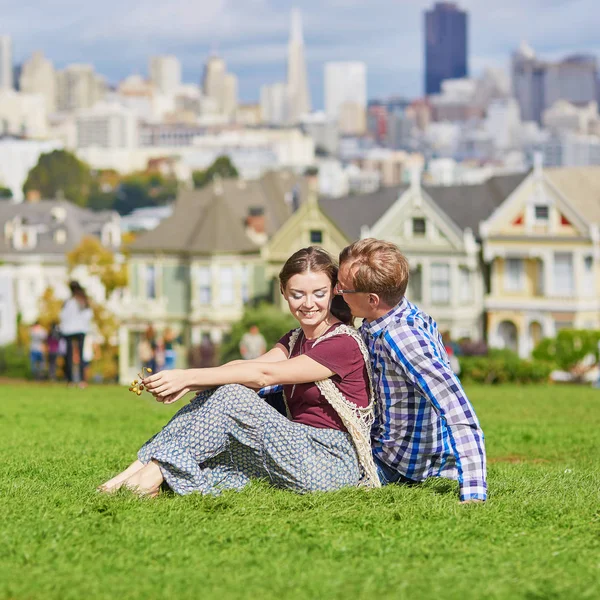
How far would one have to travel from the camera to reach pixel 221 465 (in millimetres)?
7688

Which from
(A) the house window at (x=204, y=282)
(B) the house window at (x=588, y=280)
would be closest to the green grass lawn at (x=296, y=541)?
(B) the house window at (x=588, y=280)

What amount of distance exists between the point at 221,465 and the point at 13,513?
3.95 ft

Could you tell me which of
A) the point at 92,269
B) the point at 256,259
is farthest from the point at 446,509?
the point at 92,269

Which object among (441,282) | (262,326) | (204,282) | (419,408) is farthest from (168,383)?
(204,282)

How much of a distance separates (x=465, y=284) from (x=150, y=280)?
1262cm

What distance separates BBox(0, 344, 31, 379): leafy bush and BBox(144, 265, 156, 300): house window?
19.4 ft

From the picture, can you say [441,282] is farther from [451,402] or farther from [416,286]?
[451,402]

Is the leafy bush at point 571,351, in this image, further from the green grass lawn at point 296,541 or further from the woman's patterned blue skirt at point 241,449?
the woman's patterned blue skirt at point 241,449

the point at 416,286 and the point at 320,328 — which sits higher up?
the point at 320,328

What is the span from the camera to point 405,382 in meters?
7.67

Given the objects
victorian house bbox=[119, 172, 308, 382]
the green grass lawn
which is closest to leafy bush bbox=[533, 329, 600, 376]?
victorian house bbox=[119, 172, 308, 382]

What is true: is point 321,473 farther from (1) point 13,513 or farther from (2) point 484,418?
(2) point 484,418

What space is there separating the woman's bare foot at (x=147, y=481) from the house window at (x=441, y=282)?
40.4 m

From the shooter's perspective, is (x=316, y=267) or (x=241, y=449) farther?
(x=316, y=267)
